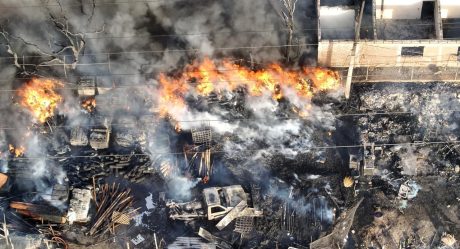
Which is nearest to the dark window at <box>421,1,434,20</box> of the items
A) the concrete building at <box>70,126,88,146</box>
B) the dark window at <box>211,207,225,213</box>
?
the dark window at <box>211,207,225,213</box>

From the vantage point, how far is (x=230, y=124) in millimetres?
32500

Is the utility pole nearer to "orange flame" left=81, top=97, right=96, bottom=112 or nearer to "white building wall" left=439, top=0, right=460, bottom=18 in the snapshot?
"white building wall" left=439, top=0, right=460, bottom=18

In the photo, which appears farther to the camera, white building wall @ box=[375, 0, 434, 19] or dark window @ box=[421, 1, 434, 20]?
dark window @ box=[421, 1, 434, 20]

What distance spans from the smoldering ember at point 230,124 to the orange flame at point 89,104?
117 mm

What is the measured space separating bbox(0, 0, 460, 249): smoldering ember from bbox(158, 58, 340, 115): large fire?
70 mm

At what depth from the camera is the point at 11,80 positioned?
111ft

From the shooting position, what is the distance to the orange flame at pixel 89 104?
108ft

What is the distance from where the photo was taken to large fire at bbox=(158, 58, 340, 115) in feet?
109

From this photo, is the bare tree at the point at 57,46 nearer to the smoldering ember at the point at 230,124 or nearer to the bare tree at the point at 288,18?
the smoldering ember at the point at 230,124

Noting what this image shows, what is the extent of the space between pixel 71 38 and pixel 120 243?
11461 millimetres

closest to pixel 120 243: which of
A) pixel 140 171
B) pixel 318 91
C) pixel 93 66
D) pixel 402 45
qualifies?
pixel 140 171

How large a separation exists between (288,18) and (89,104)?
10.7 metres

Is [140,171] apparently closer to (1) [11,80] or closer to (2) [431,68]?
(1) [11,80]

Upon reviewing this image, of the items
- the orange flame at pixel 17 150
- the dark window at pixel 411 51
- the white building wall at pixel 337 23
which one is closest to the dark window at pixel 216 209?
the orange flame at pixel 17 150
